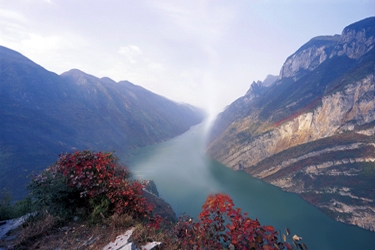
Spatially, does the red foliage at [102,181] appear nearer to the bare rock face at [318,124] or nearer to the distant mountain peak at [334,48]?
the bare rock face at [318,124]

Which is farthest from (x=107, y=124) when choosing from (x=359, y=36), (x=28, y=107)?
(x=359, y=36)

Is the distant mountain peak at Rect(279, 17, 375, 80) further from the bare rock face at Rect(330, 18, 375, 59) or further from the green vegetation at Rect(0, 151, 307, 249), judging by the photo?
the green vegetation at Rect(0, 151, 307, 249)

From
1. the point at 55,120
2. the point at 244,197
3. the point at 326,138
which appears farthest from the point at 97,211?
the point at 55,120

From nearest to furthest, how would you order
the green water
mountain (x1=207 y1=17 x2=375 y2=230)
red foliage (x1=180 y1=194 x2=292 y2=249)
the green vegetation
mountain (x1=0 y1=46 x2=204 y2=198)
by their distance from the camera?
red foliage (x1=180 y1=194 x2=292 y2=249) → the green vegetation → the green water → mountain (x1=207 y1=17 x2=375 y2=230) → mountain (x1=0 y1=46 x2=204 y2=198)

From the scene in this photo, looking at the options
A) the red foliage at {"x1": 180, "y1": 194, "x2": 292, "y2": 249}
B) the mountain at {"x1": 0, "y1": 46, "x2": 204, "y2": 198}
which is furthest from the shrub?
the mountain at {"x1": 0, "y1": 46, "x2": 204, "y2": 198}

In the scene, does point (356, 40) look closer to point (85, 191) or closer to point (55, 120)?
point (85, 191)

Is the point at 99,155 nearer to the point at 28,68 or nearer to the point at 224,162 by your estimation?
the point at 224,162
